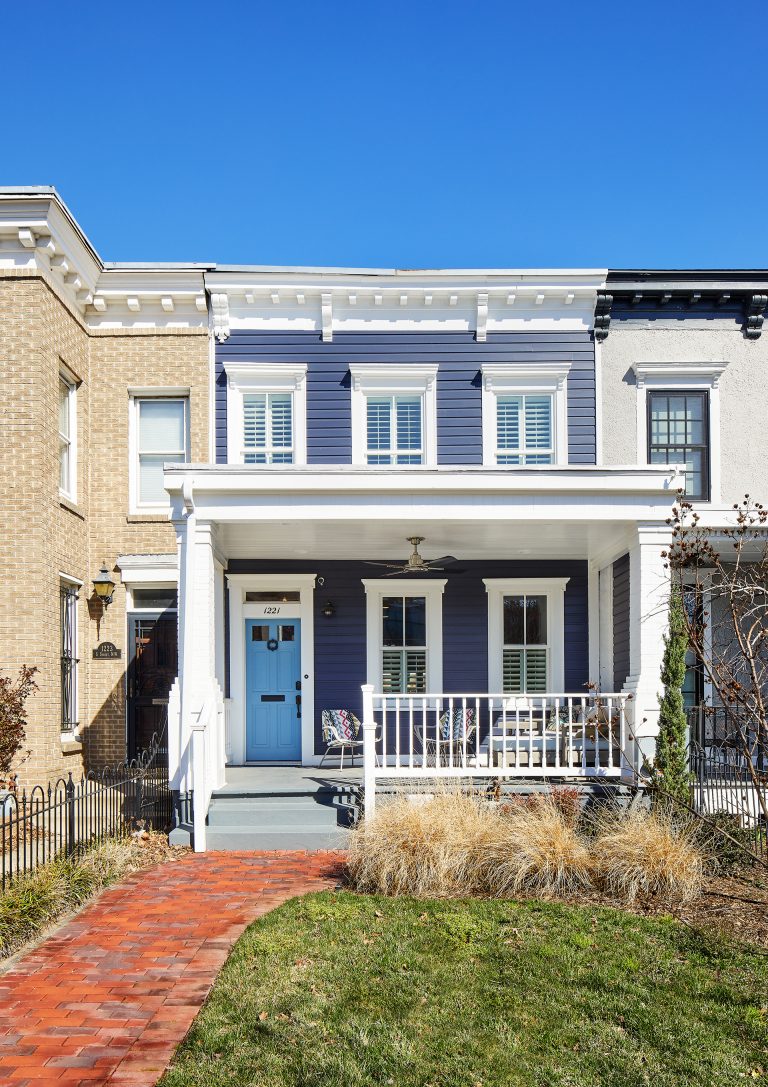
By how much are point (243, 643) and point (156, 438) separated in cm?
342

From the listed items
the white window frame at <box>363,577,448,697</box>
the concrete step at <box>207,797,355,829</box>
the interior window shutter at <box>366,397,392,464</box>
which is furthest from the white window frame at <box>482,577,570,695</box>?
the concrete step at <box>207,797,355,829</box>

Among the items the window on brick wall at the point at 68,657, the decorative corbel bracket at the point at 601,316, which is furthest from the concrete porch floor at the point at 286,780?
the decorative corbel bracket at the point at 601,316

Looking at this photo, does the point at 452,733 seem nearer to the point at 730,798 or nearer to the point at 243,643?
the point at 730,798

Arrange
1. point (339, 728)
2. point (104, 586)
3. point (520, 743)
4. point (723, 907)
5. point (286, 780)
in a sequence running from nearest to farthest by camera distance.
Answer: point (723, 907)
point (286, 780)
point (520, 743)
point (339, 728)
point (104, 586)

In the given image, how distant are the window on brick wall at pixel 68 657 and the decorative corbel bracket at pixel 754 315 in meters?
10.9

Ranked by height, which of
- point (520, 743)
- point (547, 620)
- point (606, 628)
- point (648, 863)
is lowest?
point (648, 863)

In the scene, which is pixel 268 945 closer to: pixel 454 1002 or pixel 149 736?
pixel 454 1002

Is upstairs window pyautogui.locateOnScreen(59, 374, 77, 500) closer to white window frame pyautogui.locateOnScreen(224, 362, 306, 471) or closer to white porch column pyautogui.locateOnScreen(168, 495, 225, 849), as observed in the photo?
white window frame pyautogui.locateOnScreen(224, 362, 306, 471)

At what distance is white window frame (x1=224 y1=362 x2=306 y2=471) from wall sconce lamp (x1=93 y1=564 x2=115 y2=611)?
97.6 inches

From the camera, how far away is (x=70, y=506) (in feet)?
41.8

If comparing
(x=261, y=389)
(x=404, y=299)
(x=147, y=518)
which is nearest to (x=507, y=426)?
(x=404, y=299)

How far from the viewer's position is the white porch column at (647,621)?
33.7ft

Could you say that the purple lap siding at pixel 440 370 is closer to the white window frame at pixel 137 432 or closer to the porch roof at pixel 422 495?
the white window frame at pixel 137 432

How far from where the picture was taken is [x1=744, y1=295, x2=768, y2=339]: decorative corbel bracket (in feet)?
45.3
